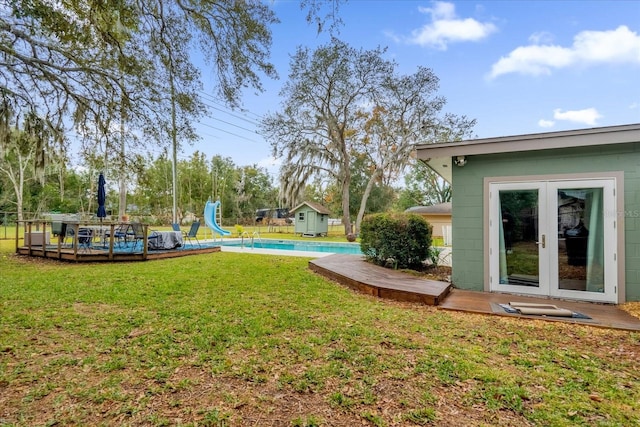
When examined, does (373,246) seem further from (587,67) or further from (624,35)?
(587,67)

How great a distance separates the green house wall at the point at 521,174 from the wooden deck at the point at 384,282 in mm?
641

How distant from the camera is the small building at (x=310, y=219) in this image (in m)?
20.9

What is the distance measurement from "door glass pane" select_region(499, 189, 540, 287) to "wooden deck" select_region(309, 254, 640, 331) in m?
0.34

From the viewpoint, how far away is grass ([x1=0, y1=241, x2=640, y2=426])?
199 cm

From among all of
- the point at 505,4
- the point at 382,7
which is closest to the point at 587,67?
the point at 505,4

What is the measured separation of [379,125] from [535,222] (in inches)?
593

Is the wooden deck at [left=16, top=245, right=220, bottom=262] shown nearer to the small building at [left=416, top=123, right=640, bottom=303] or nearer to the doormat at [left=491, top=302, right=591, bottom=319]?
the small building at [left=416, top=123, right=640, bottom=303]

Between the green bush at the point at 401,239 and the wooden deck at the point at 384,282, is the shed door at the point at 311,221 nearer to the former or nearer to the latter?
the wooden deck at the point at 384,282

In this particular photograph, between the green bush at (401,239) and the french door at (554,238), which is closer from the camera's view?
the french door at (554,238)

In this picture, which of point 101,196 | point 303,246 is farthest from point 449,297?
point 303,246

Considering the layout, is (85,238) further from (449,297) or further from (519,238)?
(519,238)

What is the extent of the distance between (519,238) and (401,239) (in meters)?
2.28

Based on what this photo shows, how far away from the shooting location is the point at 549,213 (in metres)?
4.86

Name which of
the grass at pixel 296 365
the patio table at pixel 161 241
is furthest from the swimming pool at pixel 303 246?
the grass at pixel 296 365
